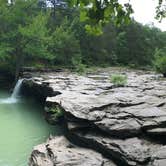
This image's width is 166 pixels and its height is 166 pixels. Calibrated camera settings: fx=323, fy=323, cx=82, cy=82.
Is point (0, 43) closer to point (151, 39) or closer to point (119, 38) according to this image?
point (119, 38)

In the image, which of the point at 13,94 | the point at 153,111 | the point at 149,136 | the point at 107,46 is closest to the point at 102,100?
the point at 153,111

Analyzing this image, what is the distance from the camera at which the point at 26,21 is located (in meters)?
22.8

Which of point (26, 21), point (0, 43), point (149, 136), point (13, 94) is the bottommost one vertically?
point (13, 94)

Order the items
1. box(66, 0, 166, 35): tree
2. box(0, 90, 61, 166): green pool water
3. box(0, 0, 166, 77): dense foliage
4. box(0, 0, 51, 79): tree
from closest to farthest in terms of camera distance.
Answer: box(66, 0, 166, 35): tree < box(0, 90, 61, 166): green pool water < box(0, 0, 51, 79): tree < box(0, 0, 166, 77): dense foliage

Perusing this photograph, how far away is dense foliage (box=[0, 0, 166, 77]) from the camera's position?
2184 centimetres

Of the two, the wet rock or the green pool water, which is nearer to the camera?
the wet rock

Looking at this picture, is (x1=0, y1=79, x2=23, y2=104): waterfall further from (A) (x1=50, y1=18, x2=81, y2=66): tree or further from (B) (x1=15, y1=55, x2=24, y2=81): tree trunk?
(A) (x1=50, y1=18, x2=81, y2=66): tree

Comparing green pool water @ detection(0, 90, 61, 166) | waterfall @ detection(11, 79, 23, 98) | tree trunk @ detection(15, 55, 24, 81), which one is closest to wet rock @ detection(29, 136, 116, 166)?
green pool water @ detection(0, 90, 61, 166)

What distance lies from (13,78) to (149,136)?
1787 centimetres

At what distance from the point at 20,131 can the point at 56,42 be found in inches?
528

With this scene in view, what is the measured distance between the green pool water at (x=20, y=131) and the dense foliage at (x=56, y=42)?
5783mm

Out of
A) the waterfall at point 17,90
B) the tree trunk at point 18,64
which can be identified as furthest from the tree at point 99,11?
the tree trunk at point 18,64

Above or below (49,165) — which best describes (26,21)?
above

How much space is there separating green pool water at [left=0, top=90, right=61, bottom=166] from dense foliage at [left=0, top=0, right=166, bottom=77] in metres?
5.78
